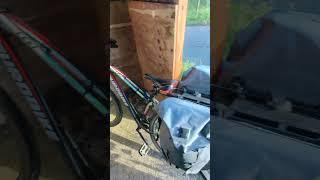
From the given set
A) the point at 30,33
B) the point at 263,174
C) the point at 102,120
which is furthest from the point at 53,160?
the point at 263,174

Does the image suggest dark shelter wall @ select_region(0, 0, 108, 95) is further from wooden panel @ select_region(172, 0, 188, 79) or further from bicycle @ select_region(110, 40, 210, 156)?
wooden panel @ select_region(172, 0, 188, 79)

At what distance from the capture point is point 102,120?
50 cm

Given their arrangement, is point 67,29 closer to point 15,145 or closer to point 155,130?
point 15,145

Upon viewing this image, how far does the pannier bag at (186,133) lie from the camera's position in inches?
47.7

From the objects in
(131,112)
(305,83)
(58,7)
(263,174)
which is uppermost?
(58,7)

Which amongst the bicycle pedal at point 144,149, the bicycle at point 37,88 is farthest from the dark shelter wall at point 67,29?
the bicycle pedal at point 144,149

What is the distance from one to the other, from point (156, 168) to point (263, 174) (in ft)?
3.91

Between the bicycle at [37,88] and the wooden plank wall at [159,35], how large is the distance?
1.19 metres

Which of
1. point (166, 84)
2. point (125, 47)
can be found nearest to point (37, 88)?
point (166, 84)

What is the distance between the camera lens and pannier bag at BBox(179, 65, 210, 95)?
51.7 inches

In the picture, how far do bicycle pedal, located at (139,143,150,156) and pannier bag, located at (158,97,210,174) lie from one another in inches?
14.6

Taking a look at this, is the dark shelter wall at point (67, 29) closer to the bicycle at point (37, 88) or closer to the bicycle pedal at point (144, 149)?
the bicycle at point (37, 88)

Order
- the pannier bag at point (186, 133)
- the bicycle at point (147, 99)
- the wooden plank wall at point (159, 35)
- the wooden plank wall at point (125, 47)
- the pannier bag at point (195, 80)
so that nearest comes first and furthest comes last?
the pannier bag at point (186, 133), the pannier bag at point (195, 80), the bicycle at point (147, 99), the wooden plank wall at point (159, 35), the wooden plank wall at point (125, 47)

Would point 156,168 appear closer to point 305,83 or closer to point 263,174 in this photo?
point 263,174
